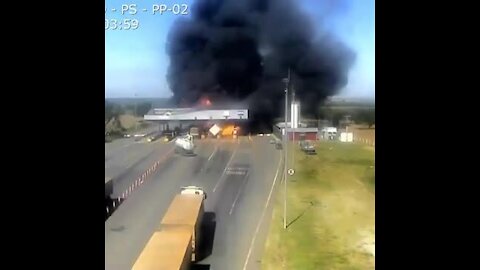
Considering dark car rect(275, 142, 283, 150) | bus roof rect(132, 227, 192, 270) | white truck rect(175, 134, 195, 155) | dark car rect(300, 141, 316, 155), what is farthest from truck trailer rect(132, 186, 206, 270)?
dark car rect(300, 141, 316, 155)

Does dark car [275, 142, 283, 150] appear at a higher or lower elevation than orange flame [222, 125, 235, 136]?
lower

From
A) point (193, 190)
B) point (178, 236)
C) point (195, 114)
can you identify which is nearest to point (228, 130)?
point (195, 114)

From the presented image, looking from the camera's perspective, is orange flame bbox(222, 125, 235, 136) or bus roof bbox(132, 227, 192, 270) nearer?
bus roof bbox(132, 227, 192, 270)

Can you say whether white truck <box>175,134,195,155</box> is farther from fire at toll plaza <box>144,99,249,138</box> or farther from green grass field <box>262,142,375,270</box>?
green grass field <box>262,142,375,270</box>

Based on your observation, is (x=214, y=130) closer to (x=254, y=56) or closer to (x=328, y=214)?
(x=254, y=56)

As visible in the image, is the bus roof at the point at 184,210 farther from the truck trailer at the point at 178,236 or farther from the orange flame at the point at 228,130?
the orange flame at the point at 228,130
